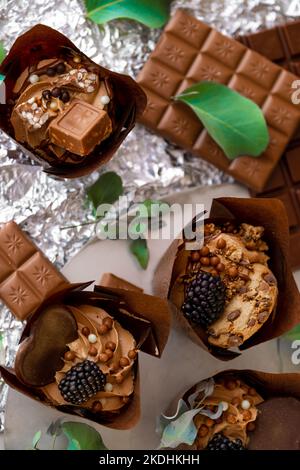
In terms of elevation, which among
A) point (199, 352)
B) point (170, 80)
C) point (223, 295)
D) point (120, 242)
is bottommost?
point (199, 352)

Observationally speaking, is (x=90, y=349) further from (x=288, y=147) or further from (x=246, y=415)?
(x=288, y=147)

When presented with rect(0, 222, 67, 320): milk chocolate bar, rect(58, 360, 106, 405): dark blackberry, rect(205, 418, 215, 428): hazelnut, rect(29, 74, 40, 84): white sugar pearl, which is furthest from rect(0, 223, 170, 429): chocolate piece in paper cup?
rect(29, 74, 40, 84): white sugar pearl

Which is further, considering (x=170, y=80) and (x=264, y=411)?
(x=170, y=80)

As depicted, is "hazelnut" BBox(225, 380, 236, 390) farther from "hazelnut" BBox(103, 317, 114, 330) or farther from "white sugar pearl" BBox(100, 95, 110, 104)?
"white sugar pearl" BBox(100, 95, 110, 104)

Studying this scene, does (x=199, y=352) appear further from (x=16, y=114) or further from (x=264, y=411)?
(x=16, y=114)

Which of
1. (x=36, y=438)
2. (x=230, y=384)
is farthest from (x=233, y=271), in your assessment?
(x=36, y=438)
